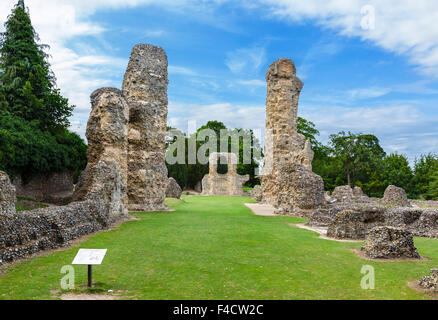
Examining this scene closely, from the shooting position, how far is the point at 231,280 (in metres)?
5.82

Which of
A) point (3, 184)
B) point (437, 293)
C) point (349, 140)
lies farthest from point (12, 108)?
point (349, 140)

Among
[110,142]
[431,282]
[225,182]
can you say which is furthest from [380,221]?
[225,182]

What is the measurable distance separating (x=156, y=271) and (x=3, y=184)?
717cm

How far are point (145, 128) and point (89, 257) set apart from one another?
46.8 feet

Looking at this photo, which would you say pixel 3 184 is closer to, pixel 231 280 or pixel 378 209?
pixel 231 280

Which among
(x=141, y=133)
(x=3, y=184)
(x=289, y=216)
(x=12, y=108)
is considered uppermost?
(x=12, y=108)

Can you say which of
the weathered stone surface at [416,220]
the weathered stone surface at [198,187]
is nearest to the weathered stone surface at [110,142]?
the weathered stone surface at [416,220]

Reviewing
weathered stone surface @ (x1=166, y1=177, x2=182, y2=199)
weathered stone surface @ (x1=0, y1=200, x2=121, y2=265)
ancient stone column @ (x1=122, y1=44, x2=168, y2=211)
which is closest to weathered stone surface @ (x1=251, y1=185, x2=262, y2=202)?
Answer: weathered stone surface @ (x1=166, y1=177, x2=182, y2=199)

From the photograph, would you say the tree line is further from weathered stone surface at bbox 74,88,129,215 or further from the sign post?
the sign post

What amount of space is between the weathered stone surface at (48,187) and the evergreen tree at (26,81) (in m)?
3.35

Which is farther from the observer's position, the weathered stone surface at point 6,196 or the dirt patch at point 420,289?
the weathered stone surface at point 6,196

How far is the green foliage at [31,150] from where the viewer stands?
17.3 metres

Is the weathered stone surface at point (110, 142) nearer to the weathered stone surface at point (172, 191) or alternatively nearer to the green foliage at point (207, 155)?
the weathered stone surface at point (172, 191)
